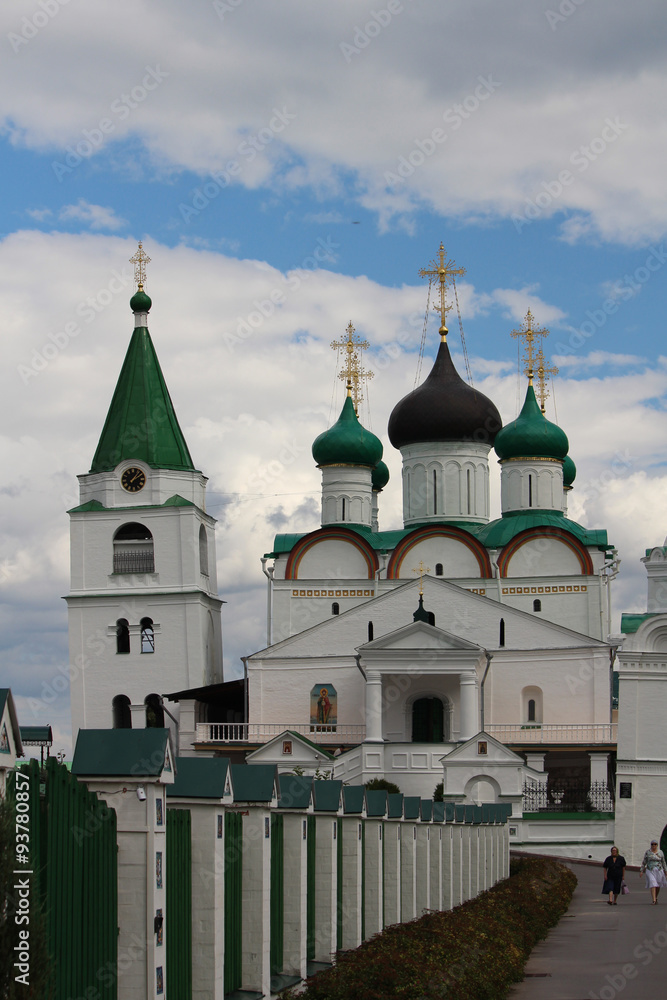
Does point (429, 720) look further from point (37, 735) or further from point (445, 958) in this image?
point (445, 958)

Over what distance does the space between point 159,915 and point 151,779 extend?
2.31 ft

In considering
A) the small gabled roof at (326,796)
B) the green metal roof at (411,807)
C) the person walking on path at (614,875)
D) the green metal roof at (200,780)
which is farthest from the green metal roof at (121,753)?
the person walking on path at (614,875)

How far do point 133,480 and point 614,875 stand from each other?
725 inches

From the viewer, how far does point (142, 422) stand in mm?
32562

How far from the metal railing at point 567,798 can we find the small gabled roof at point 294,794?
1710 cm

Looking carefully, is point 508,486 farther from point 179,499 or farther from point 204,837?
point 204,837

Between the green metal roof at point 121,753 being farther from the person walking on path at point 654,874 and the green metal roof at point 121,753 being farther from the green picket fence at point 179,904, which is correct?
the person walking on path at point 654,874

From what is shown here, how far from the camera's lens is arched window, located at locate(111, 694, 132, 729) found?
3178cm

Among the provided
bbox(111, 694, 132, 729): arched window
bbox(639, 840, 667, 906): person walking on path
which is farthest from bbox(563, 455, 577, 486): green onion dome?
bbox(639, 840, 667, 906): person walking on path

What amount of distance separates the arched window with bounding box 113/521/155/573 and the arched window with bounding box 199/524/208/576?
3.86ft

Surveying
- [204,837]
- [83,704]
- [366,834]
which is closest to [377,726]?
[83,704]

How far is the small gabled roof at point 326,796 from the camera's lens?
9945 mm

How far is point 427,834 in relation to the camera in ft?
44.3

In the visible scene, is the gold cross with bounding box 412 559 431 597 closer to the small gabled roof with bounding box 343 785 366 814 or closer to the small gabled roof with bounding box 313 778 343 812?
the small gabled roof with bounding box 343 785 366 814
